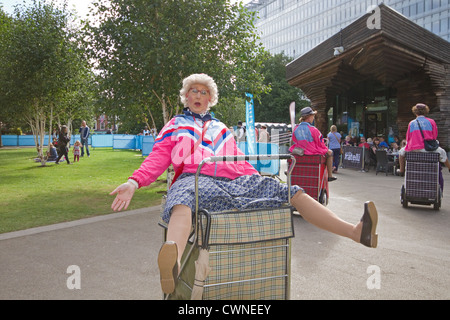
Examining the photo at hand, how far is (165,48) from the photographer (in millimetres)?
9703

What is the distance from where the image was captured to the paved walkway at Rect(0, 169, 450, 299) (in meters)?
3.53

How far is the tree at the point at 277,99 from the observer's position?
2058 inches

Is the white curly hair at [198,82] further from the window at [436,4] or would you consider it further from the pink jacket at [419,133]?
the window at [436,4]

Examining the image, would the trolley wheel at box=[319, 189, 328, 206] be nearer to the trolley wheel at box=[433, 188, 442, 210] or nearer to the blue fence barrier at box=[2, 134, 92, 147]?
the trolley wheel at box=[433, 188, 442, 210]

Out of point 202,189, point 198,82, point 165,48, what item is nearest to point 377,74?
point 165,48

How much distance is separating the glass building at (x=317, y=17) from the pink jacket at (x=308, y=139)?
41.3m

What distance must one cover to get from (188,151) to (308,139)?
4090 mm

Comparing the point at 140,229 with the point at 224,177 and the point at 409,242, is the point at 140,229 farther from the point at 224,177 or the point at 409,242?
the point at 409,242

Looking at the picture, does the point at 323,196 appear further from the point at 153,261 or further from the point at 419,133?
the point at 153,261

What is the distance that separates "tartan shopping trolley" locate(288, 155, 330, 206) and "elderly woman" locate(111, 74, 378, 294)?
380 cm

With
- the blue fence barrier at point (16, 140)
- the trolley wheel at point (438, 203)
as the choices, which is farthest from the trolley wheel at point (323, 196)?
the blue fence barrier at point (16, 140)

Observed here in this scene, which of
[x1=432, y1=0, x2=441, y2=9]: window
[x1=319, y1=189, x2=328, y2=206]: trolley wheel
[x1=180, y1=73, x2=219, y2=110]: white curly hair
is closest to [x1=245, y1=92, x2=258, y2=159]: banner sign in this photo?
[x1=319, y1=189, x2=328, y2=206]: trolley wheel
